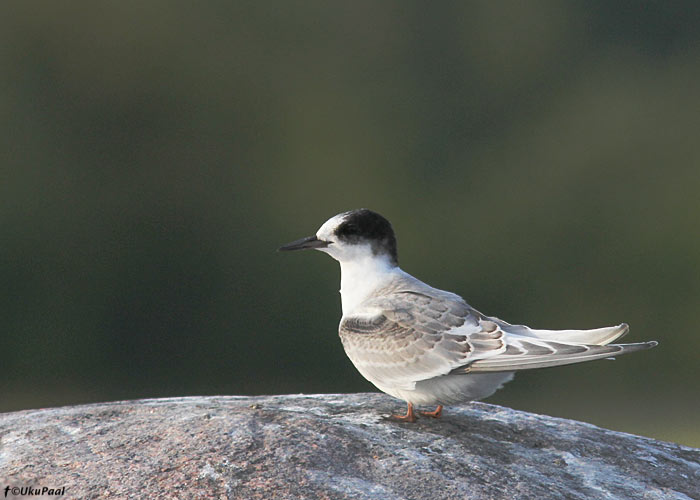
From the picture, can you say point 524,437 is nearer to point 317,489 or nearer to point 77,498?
point 317,489

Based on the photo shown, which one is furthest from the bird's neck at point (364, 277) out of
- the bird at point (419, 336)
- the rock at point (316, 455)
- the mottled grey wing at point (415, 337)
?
the rock at point (316, 455)

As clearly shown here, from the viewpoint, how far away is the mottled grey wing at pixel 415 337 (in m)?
5.64

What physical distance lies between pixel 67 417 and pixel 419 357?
2.42 m

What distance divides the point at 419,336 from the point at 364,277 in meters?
0.77

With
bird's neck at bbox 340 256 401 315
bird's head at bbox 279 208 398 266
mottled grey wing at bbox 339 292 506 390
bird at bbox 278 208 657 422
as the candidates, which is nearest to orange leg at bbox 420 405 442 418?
bird at bbox 278 208 657 422

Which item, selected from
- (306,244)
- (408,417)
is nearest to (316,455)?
(408,417)

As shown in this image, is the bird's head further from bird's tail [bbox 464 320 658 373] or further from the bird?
bird's tail [bbox 464 320 658 373]

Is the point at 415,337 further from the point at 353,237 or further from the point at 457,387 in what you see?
the point at 353,237

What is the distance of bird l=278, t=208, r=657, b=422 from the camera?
541cm

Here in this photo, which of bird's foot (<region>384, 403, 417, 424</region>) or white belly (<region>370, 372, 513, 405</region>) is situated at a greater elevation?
white belly (<region>370, 372, 513, 405</region>)

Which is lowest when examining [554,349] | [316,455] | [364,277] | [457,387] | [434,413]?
[316,455]

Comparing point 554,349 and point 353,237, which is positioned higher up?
point 353,237

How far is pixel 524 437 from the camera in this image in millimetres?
6137

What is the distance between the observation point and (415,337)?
5832mm
